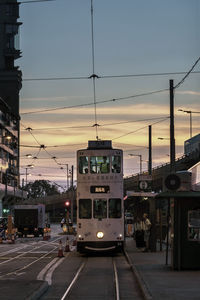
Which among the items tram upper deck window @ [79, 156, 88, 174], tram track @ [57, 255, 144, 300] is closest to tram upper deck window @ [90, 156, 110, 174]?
tram upper deck window @ [79, 156, 88, 174]

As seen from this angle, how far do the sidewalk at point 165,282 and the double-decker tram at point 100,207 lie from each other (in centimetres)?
678

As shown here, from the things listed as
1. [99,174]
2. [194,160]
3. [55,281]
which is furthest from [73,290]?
[194,160]

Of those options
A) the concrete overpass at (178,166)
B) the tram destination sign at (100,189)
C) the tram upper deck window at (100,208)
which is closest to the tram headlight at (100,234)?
the tram upper deck window at (100,208)

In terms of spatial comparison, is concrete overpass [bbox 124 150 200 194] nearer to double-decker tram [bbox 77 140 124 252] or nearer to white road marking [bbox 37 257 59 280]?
double-decker tram [bbox 77 140 124 252]

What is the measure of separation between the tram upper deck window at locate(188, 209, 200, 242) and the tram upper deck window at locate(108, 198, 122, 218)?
34.9 feet

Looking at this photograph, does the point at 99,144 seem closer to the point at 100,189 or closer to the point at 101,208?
the point at 100,189

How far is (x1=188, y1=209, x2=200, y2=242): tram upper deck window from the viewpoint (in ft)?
77.2

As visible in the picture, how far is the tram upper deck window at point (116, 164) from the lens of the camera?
34031mm

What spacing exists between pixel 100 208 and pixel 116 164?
2215 mm

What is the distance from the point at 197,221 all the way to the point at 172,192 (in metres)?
1.40

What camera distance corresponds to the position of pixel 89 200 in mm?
34000

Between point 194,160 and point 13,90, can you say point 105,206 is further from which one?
point 13,90

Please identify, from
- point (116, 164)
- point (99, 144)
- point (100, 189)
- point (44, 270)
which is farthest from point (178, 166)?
point (44, 270)

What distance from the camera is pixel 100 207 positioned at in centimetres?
3400
